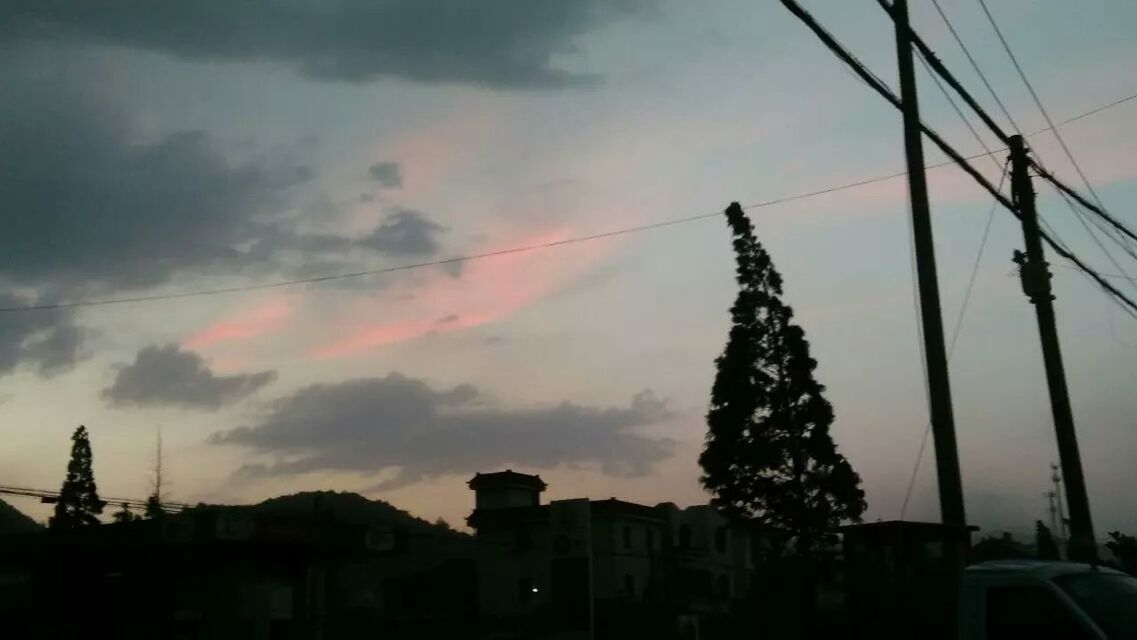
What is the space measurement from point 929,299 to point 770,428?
19932mm

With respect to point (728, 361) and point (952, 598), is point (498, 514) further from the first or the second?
point (952, 598)

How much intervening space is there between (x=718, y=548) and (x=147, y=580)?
32.9 meters

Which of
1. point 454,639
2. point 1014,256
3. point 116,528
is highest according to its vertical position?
point 1014,256

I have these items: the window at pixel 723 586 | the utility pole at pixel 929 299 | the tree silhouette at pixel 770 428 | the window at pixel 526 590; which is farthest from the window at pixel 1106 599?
the window at pixel 723 586

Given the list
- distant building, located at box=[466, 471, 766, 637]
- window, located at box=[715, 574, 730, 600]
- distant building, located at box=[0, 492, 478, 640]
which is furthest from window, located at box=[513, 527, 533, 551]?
distant building, located at box=[0, 492, 478, 640]

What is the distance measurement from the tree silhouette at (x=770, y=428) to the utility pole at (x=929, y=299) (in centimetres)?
1857

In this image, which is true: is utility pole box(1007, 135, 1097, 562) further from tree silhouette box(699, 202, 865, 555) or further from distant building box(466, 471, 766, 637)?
distant building box(466, 471, 766, 637)

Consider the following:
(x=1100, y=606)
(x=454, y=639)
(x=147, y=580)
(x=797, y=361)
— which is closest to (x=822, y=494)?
(x=797, y=361)

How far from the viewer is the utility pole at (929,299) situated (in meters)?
14.2

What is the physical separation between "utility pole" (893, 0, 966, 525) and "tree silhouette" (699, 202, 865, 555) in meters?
18.6

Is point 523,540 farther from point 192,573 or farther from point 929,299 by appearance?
point 929,299

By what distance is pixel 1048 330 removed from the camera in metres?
20.0

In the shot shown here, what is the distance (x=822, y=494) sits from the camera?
Result: 3338 cm

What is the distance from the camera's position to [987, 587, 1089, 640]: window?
866 centimetres
